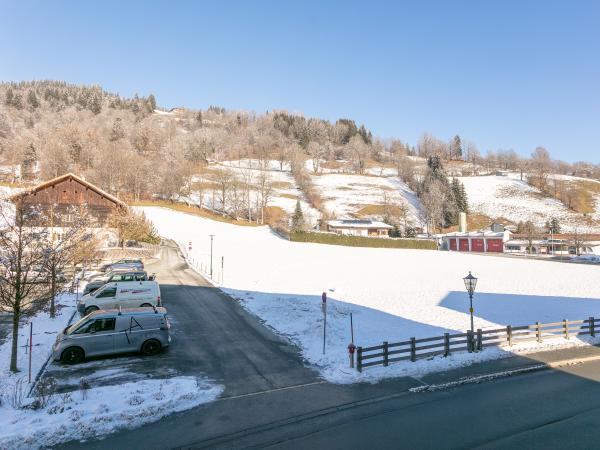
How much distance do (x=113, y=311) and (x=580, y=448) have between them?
1595 cm

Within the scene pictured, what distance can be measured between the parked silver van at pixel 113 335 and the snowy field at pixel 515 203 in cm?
11439

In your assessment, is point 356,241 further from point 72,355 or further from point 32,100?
point 32,100

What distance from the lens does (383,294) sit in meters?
32.0

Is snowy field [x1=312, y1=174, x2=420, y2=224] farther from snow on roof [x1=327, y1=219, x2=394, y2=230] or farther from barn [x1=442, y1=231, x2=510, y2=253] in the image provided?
barn [x1=442, y1=231, x2=510, y2=253]

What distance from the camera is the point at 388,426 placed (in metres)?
10.1

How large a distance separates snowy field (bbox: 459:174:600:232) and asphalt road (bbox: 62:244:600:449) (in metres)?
109

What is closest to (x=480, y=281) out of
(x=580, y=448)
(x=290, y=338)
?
(x=290, y=338)

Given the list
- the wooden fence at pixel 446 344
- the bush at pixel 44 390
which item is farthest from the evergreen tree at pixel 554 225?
the bush at pixel 44 390

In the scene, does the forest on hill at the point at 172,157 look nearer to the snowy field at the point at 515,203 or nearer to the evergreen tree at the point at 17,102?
the evergreen tree at the point at 17,102

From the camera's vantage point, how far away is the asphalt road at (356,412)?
9352 mm

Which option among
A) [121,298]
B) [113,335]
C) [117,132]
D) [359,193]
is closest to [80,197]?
[121,298]

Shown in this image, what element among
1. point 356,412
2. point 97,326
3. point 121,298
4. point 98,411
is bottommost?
point 356,412

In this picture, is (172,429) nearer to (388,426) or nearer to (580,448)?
(388,426)

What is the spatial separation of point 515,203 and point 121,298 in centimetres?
12536
